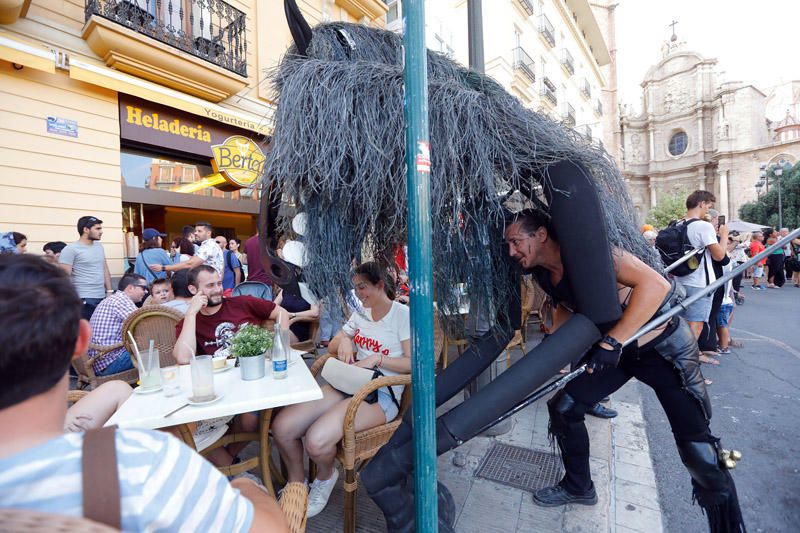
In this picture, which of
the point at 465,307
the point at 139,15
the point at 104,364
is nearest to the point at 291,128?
the point at 465,307

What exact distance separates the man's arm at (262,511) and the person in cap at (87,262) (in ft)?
14.9

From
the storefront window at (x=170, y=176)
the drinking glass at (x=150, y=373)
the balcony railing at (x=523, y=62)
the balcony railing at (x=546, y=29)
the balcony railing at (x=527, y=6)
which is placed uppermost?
Answer: the balcony railing at (x=546, y=29)

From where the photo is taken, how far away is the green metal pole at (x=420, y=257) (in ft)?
3.76

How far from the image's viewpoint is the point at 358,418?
217 centimetres

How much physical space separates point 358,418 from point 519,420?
193 centimetres

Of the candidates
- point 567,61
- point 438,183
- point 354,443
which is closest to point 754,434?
point 354,443

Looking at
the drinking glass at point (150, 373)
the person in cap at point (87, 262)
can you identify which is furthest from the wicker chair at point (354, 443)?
the person in cap at point (87, 262)

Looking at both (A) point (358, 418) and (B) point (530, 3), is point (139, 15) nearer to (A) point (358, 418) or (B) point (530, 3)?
(A) point (358, 418)

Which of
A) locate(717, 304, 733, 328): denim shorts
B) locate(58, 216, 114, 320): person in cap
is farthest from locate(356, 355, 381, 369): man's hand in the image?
locate(717, 304, 733, 328): denim shorts

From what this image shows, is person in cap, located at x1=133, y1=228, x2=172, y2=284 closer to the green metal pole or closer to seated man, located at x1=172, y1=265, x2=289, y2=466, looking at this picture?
seated man, located at x1=172, y1=265, x2=289, y2=466

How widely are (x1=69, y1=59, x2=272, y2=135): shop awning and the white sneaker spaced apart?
14.9 feet

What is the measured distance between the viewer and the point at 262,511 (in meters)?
1.03

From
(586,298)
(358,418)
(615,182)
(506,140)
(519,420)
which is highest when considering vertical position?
(506,140)

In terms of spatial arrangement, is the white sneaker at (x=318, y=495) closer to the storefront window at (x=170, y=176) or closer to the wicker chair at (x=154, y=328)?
the wicker chair at (x=154, y=328)
